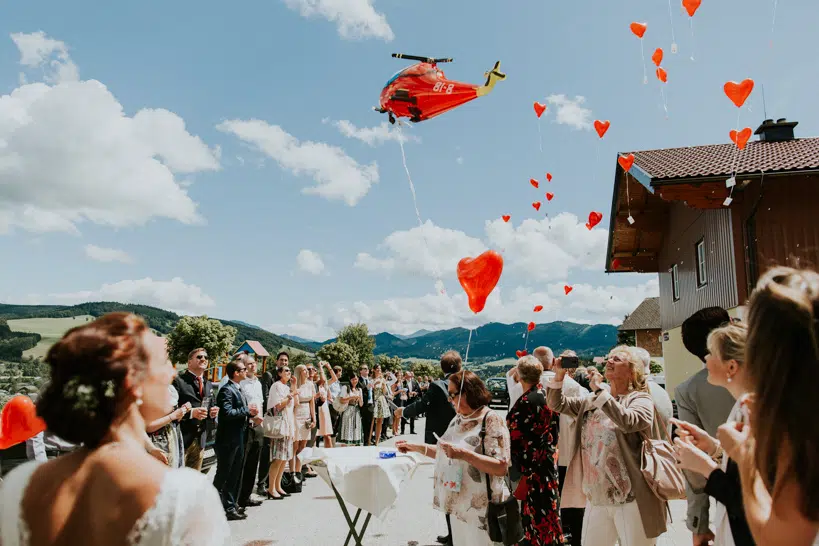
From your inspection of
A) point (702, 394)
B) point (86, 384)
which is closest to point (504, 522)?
point (702, 394)

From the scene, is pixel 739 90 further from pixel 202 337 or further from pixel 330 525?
pixel 202 337

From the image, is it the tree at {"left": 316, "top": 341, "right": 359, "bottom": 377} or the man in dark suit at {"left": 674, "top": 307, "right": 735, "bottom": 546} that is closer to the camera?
the man in dark suit at {"left": 674, "top": 307, "right": 735, "bottom": 546}

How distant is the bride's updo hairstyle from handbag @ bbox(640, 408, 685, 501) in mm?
3341

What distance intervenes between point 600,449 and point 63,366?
3613mm

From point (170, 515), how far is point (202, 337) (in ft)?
307

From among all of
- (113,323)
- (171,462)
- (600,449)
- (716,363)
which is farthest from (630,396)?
(171,462)

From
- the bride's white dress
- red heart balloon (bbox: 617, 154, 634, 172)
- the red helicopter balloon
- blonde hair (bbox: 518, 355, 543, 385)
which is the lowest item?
the bride's white dress

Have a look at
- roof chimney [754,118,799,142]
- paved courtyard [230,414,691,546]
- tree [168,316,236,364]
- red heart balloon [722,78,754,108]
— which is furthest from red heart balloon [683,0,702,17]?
tree [168,316,236,364]

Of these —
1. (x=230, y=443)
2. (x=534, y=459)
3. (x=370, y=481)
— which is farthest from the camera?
(x=230, y=443)

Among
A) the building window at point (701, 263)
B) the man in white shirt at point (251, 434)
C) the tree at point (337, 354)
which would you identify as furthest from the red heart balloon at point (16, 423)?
the tree at point (337, 354)

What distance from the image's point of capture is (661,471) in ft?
12.2

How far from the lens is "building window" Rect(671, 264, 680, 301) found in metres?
18.1

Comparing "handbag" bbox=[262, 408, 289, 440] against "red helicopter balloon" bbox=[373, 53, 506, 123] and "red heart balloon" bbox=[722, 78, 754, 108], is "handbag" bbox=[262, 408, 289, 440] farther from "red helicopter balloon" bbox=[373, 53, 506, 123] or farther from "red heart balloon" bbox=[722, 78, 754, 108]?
"red heart balloon" bbox=[722, 78, 754, 108]

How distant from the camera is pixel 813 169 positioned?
11.0m
